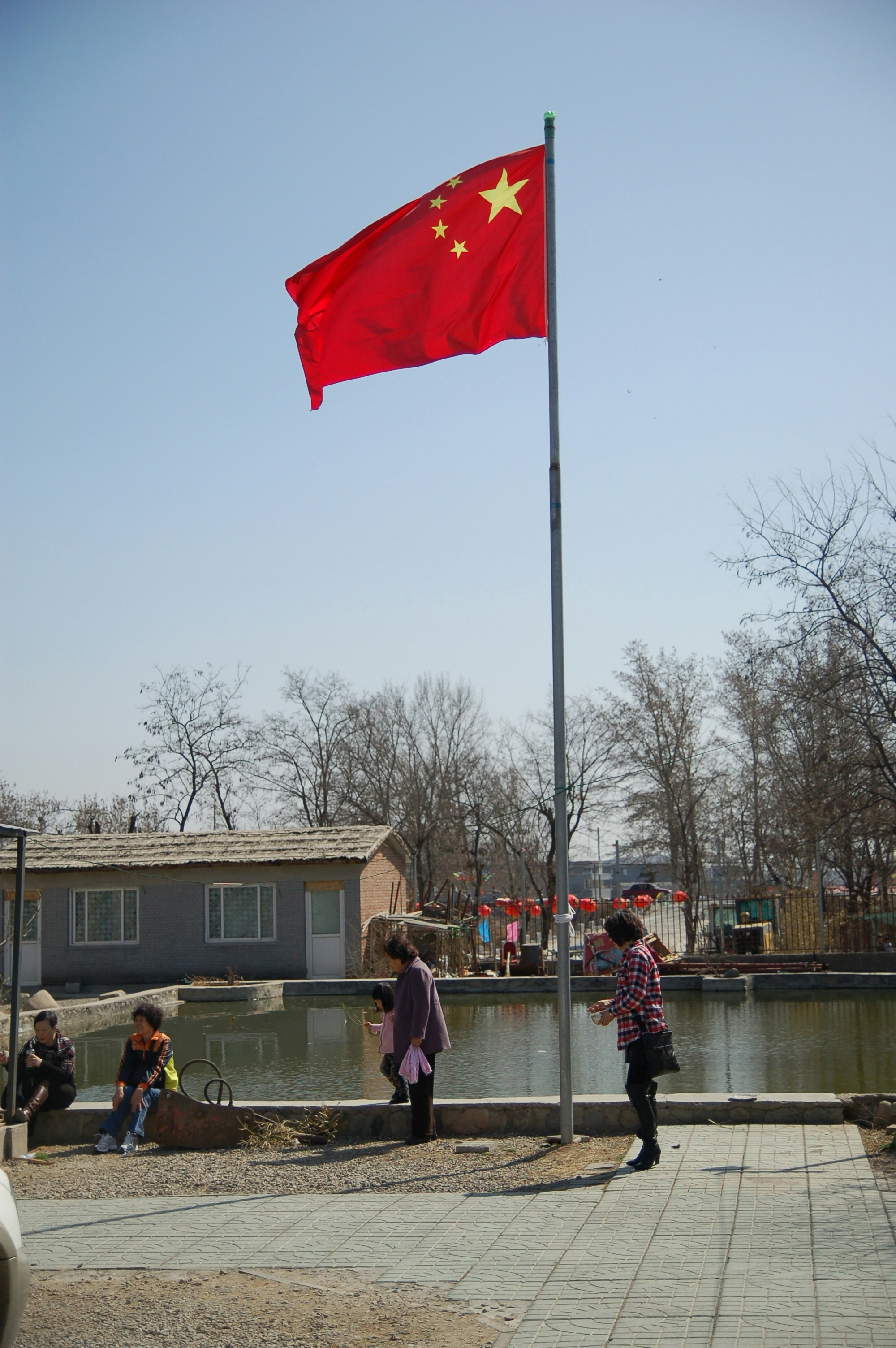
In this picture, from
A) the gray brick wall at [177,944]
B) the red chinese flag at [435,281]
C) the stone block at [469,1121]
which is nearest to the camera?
the stone block at [469,1121]

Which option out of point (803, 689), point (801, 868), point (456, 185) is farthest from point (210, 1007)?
point (456, 185)

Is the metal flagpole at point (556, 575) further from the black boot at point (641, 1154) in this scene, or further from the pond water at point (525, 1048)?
the pond water at point (525, 1048)

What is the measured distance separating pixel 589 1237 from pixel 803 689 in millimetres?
14494

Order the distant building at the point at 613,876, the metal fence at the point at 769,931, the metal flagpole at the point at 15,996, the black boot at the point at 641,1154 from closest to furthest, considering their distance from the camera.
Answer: the black boot at the point at 641,1154, the metal flagpole at the point at 15,996, the metal fence at the point at 769,931, the distant building at the point at 613,876

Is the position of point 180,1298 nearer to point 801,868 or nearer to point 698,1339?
point 698,1339

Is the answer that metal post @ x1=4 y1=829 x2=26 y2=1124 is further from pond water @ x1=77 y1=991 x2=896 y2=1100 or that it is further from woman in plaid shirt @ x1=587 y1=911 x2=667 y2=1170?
woman in plaid shirt @ x1=587 y1=911 x2=667 y2=1170

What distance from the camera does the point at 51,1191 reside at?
321 inches

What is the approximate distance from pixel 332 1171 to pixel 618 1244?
2.90m

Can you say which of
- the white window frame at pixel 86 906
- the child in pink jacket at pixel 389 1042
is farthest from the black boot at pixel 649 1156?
the white window frame at pixel 86 906

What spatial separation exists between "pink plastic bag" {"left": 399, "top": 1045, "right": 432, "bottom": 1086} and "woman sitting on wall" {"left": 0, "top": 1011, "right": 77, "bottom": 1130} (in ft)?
10.4

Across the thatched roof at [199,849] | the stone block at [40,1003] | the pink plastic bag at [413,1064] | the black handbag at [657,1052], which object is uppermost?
the thatched roof at [199,849]

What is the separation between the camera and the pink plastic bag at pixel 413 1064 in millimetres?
8977

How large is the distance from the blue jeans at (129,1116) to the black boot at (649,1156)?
161 inches

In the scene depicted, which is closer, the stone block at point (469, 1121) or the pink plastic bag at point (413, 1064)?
the pink plastic bag at point (413, 1064)
